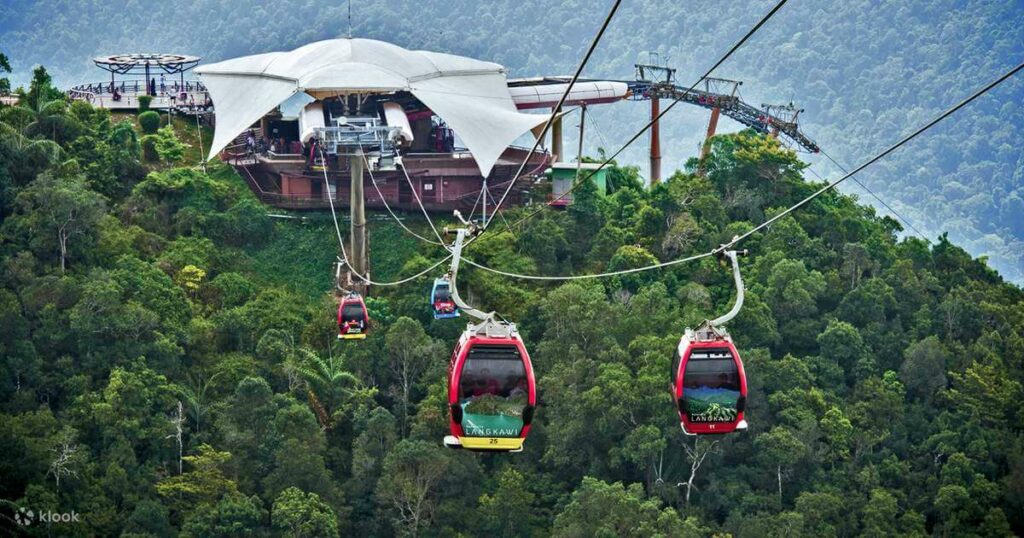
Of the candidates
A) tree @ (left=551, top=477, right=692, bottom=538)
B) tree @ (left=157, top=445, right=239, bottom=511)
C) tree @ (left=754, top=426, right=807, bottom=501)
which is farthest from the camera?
tree @ (left=754, top=426, right=807, bottom=501)

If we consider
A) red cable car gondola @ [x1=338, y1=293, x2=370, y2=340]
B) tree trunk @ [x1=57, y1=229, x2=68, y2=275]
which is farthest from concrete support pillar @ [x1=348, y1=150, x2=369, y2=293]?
tree trunk @ [x1=57, y1=229, x2=68, y2=275]

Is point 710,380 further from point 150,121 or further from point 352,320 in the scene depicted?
point 150,121

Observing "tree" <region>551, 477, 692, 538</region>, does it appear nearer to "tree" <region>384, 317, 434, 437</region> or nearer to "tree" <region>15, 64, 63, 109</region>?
"tree" <region>384, 317, 434, 437</region>

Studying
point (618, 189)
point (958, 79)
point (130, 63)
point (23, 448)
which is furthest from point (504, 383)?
point (958, 79)

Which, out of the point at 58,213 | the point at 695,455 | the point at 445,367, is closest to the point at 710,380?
the point at 695,455

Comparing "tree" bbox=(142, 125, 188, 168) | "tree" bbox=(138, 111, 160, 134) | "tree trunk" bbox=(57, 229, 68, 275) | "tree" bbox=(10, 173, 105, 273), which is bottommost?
"tree trunk" bbox=(57, 229, 68, 275)

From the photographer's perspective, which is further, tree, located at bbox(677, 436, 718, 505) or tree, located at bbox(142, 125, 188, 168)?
tree, located at bbox(142, 125, 188, 168)
